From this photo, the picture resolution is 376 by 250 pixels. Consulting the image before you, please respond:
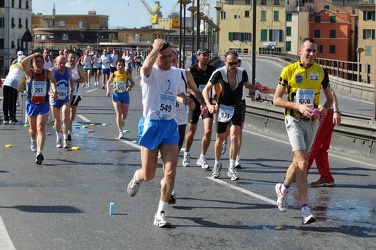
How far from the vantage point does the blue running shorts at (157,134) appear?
9.95 m

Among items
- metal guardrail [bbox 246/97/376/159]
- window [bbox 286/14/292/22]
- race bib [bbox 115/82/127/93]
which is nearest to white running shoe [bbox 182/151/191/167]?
metal guardrail [bbox 246/97/376/159]

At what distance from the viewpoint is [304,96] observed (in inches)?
400

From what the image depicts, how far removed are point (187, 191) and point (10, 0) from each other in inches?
4592

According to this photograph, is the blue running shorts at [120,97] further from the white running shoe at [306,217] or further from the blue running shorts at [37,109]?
the white running shoe at [306,217]

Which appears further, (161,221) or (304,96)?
(304,96)

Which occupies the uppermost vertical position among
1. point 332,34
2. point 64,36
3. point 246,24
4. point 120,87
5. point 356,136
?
point 246,24

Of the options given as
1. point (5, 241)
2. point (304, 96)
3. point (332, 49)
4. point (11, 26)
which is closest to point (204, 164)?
point (304, 96)

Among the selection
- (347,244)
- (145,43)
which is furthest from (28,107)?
(145,43)

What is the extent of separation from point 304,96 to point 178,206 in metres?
2.05

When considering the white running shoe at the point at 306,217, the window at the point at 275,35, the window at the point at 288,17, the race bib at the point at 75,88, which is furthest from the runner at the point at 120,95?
the window at the point at 275,35

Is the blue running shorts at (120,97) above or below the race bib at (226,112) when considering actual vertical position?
above

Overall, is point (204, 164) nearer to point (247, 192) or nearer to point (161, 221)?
point (247, 192)

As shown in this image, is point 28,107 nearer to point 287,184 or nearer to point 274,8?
point 287,184

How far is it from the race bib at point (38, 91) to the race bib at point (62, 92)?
1376 mm
